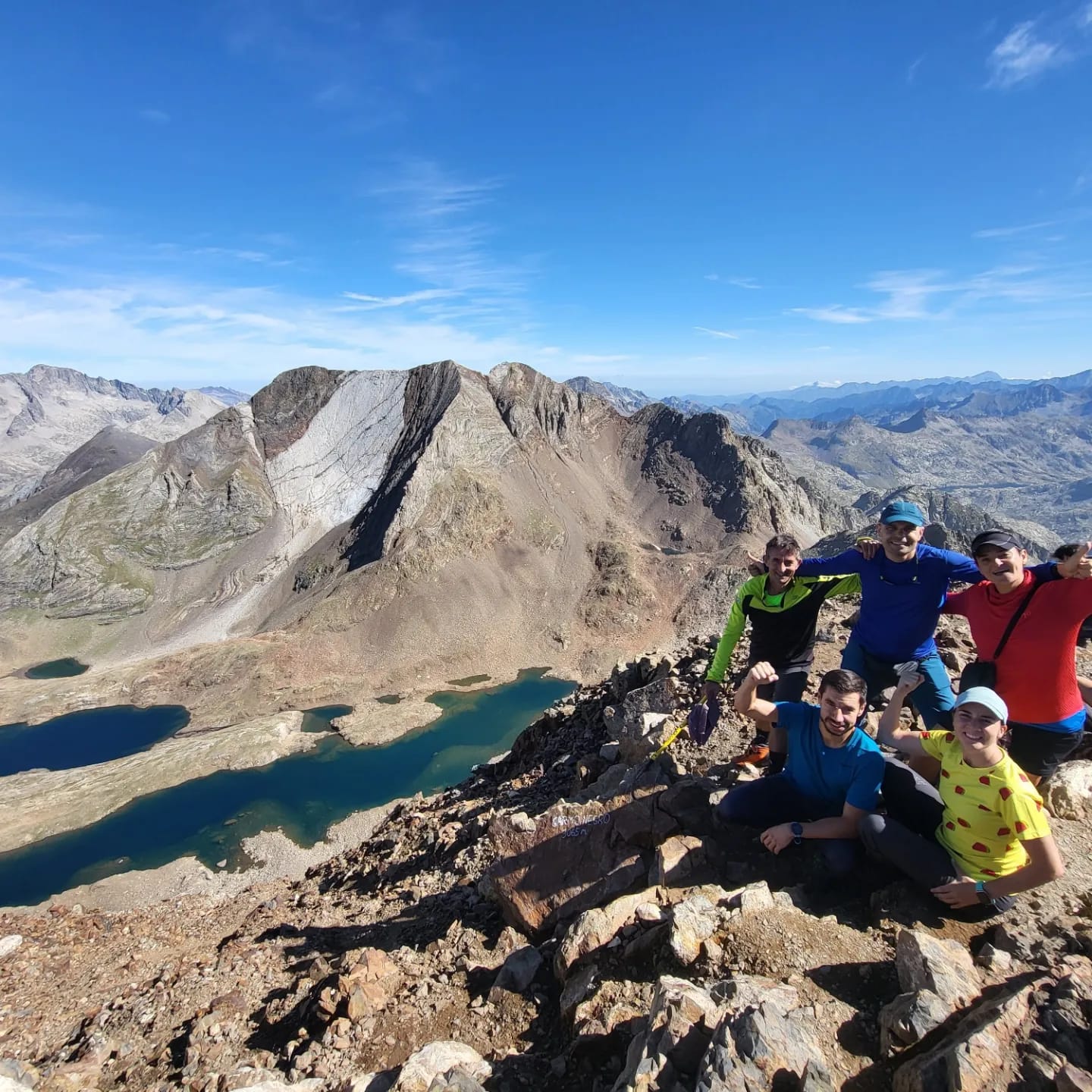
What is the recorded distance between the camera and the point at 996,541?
7082 mm

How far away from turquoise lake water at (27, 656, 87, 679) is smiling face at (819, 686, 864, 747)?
8987 centimetres

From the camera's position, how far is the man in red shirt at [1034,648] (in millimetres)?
6992

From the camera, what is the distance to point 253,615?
81562 mm

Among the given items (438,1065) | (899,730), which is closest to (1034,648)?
(899,730)

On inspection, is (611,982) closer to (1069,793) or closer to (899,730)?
(899,730)

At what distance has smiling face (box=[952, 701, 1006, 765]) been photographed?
5.79 meters

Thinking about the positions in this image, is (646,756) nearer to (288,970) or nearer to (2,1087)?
(288,970)

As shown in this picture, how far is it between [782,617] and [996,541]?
10.5 ft

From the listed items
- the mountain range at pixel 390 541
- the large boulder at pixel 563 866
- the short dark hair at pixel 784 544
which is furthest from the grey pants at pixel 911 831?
the mountain range at pixel 390 541

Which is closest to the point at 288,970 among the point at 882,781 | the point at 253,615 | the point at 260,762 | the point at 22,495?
the point at 882,781

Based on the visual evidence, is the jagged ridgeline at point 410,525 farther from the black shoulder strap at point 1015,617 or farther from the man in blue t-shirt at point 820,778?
the black shoulder strap at point 1015,617

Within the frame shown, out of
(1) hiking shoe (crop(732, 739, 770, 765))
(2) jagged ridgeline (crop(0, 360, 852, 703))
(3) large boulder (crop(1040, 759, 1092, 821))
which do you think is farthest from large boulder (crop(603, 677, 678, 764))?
(2) jagged ridgeline (crop(0, 360, 852, 703))

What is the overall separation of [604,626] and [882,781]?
69.8 metres

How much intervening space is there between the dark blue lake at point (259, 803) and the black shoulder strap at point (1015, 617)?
43.5 meters
